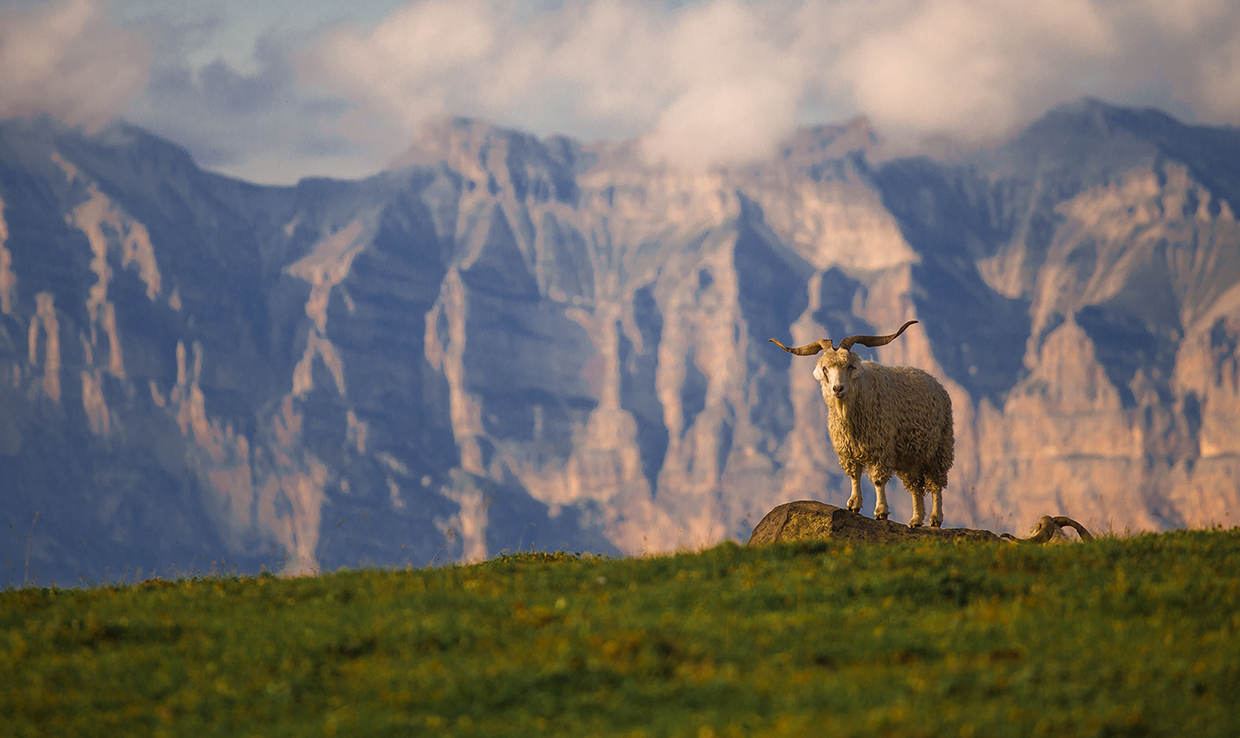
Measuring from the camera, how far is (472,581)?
14.8 meters

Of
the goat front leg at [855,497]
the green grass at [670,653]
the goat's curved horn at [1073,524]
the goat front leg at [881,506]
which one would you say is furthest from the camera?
the goat front leg at [855,497]

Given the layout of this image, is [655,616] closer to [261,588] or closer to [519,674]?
[519,674]

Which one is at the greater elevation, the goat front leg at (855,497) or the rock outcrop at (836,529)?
the goat front leg at (855,497)

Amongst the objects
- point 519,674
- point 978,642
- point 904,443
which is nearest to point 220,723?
point 519,674

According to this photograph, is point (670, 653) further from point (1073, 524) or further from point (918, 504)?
point (918, 504)

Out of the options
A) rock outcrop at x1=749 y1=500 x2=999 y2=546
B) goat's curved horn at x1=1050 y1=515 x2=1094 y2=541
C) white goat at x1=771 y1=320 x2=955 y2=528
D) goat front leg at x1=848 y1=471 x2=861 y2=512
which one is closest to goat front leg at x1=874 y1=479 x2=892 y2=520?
white goat at x1=771 y1=320 x2=955 y2=528

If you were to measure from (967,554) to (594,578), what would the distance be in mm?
5133

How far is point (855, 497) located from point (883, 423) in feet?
5.35

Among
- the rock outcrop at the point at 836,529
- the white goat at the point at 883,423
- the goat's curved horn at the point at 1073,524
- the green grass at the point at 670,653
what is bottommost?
the green grass at the point at 670,653

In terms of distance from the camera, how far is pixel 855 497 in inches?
848

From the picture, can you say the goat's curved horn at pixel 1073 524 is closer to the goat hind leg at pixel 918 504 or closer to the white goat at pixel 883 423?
the white goat at pixel 883 423

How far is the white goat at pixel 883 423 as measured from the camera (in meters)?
21.5

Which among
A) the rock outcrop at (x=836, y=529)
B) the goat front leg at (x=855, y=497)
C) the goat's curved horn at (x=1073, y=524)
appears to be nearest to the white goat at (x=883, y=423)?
the goat front leg at (x=855, y=497)

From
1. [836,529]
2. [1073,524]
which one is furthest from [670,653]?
[1073,524]
